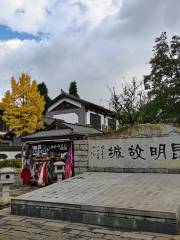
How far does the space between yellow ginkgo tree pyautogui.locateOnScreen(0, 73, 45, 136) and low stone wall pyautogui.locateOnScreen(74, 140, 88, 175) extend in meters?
20.5

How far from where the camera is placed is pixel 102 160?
39.1ft

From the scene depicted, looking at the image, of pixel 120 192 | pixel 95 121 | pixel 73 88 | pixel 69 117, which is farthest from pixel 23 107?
pixel 120 192

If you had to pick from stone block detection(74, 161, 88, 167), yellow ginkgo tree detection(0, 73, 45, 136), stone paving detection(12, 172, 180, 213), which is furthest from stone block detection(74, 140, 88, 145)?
yellow ginkgo tree detection(0, 73, 45, 136)

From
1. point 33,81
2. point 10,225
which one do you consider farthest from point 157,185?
point 33,81

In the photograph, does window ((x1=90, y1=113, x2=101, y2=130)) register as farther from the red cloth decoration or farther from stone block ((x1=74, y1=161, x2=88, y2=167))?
Answer: stone block ((x1=74, y1=161, x2=88, y2=167))

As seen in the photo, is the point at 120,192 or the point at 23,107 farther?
the point at 23,107

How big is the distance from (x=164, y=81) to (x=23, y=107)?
47.7 feet

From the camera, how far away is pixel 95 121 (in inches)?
1614

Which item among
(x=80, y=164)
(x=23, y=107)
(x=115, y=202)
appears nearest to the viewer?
(x=115, y=202)

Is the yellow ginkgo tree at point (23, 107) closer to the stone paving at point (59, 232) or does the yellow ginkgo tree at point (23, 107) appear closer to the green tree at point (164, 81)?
the green tree at point (164, 81)

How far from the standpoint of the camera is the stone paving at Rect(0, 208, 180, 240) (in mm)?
6316

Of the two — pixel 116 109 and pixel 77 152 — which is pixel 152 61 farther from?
pixel 77 152

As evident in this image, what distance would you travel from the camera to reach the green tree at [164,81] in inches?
976

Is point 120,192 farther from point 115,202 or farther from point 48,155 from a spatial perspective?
point 48,155
